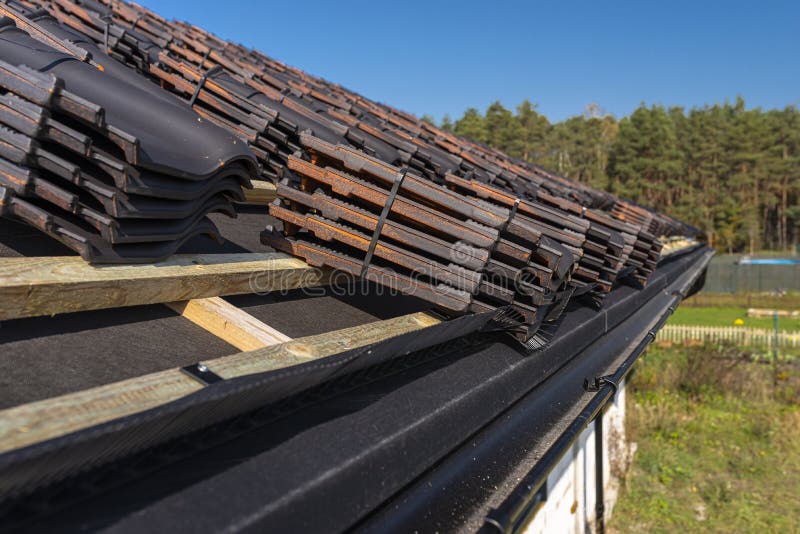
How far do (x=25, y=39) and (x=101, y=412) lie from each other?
203 centimetres

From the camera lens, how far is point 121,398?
1145mm

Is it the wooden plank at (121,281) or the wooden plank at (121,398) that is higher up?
the wooden plank at (121,281)

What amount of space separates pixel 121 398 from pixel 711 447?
13058mm

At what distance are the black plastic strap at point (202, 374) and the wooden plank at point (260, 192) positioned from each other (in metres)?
2.43

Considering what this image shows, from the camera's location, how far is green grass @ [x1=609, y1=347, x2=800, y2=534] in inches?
338

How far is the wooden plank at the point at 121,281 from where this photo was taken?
156 cm

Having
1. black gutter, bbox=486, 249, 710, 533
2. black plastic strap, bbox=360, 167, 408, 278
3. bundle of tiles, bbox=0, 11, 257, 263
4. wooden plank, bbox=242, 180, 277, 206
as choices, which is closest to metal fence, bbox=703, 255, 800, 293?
black gutter, bbox=486, 249, 710, 533

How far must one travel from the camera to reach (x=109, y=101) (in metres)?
2.12

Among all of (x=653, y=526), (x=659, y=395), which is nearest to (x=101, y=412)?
(x=653, y=526)

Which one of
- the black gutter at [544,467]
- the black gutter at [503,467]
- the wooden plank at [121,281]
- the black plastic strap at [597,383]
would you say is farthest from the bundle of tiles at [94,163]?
the black plastic strap at [597,383]

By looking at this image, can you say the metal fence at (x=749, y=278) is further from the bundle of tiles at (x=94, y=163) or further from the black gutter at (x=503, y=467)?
the bundle of tiles at (x=94, y=163)

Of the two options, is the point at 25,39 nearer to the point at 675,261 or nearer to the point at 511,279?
the point at 511,279

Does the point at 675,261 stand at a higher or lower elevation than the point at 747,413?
higher

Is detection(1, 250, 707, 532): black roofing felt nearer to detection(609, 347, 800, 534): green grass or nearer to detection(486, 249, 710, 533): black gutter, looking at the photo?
detection(486, 249, 710, 533): black gutter
